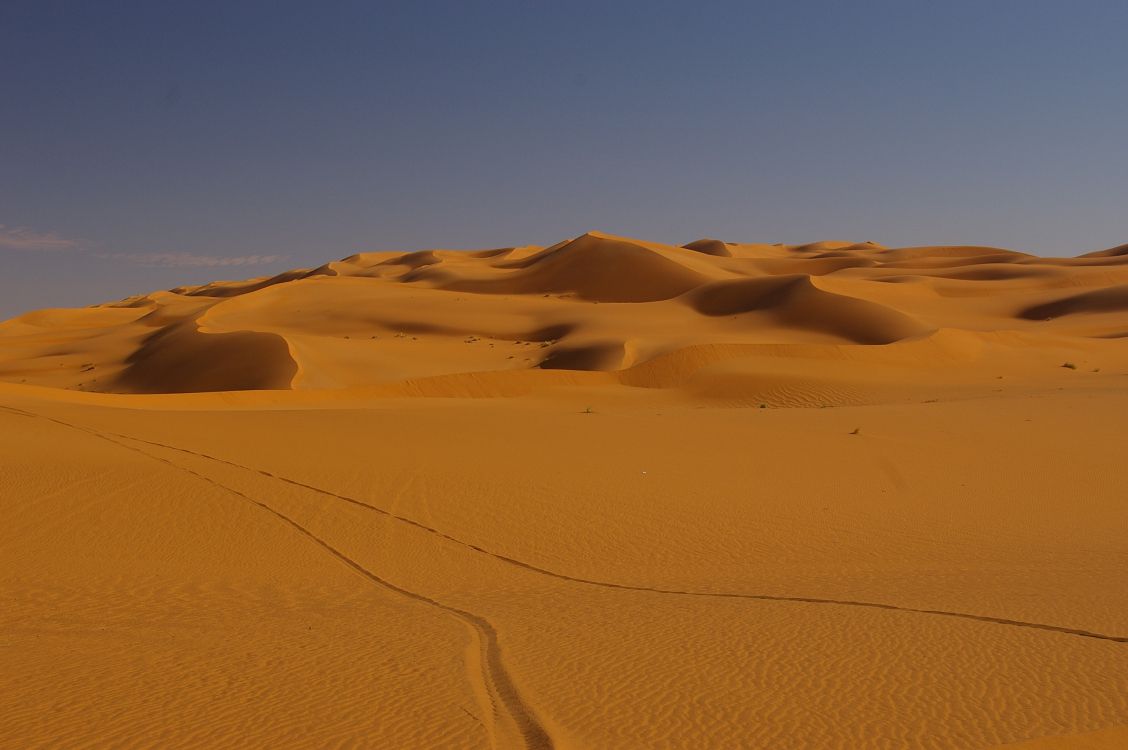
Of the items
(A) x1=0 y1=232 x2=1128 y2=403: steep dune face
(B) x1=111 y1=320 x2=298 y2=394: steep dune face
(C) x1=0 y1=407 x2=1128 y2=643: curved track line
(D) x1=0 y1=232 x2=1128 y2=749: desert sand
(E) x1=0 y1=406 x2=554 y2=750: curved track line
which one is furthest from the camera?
(B) x1=111 y1=320 x2=298 y2=394: steep dune face

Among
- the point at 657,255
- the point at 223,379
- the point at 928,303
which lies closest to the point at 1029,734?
the point at 223,379

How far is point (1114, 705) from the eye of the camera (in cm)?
425

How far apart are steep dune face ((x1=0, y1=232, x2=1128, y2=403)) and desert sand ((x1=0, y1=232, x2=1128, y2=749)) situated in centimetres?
875

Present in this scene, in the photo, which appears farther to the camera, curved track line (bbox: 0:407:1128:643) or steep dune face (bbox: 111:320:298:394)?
steep dune face (bbox: 111:320:298:394)

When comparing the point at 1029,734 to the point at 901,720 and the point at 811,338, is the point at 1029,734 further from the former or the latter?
the point at 811,338

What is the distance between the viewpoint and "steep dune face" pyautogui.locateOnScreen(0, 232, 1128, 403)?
3228cm

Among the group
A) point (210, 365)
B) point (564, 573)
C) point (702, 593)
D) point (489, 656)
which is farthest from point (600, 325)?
point (489, 656)

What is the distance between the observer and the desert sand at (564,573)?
14.2 ft

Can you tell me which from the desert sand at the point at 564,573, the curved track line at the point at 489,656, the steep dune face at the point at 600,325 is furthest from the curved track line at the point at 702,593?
the steep dune face at the point at 600,325

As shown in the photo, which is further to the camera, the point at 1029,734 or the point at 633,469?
the point at 633,469

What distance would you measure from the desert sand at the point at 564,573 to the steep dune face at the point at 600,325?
875 centimetres

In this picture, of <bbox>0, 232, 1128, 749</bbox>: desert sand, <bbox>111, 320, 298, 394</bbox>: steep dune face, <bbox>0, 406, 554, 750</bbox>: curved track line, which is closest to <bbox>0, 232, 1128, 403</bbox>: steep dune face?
<bbox>111, 320, 298, 394</bbox>: steep dune face

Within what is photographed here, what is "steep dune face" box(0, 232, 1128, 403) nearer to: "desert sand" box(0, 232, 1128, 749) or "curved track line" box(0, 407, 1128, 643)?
"desert sand" box(0, 232, 1128, 749)

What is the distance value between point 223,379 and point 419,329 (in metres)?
14.6
